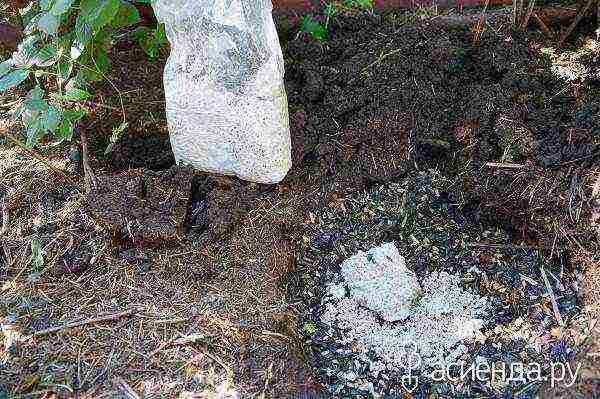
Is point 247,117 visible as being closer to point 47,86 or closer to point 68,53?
point 68,53

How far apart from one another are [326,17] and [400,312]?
1.27 metres

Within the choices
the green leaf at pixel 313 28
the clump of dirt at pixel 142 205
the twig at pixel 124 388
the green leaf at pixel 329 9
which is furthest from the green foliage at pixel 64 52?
the twig at pixel 124 388

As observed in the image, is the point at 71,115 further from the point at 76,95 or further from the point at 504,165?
the point at 504,165

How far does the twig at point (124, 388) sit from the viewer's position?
5.96ft

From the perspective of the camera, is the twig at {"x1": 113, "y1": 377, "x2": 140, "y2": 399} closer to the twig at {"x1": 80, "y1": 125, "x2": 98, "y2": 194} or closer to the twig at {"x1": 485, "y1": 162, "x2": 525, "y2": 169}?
the twig at {"x1": 80, "y1": 125, "x2": 98, "y2": 194}

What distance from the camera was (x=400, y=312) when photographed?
6.98ft

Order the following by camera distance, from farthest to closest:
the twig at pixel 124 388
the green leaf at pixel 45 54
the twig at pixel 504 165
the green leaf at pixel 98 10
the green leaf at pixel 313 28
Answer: the green leaf at pixel 313 28
the twig at pixel 504 165
the green leaf at pixel 45 54
the green leaf at pixel 98 10
the twig at pixel 124 388

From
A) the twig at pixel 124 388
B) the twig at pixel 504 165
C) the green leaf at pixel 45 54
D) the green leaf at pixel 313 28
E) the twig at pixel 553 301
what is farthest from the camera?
the green leaf at pixel 313 28

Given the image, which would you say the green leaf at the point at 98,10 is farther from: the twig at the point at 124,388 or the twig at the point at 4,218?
the twig at the point at 124,388

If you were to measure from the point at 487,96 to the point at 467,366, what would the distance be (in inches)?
38.8

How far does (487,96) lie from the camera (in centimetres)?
242

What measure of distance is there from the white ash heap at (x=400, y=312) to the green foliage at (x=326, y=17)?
0.90 meters

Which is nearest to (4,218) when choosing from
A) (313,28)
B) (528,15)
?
(313,28)

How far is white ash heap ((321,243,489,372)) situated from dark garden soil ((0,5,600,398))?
0.26ft
